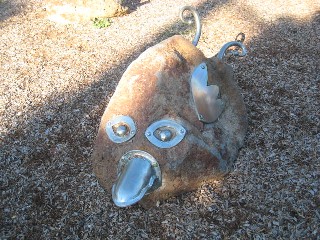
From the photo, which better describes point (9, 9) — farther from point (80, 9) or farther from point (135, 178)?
point (135, 178)

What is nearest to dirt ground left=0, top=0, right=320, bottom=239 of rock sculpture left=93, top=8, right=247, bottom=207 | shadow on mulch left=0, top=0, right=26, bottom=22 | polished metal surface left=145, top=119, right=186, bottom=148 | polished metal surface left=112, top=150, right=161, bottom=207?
shadow on mulch left=0, top=0, right=26, bottom=22

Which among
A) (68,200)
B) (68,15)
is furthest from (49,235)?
(68,15)

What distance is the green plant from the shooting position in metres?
4.56

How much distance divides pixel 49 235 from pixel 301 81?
270 cm

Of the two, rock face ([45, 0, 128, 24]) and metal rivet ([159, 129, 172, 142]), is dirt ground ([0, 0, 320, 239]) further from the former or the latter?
metal rivet ([159, 129, 172, 142])

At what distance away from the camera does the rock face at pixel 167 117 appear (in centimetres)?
228

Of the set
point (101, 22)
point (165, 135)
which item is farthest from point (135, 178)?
point (101, 22)

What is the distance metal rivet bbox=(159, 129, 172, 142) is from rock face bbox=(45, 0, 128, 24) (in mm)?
2914

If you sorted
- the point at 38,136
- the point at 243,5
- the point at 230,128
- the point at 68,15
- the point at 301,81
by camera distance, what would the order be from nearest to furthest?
the point at 230,128
the point at 38,136
the point at 301,81
the point at 68,15
the point at 243,5

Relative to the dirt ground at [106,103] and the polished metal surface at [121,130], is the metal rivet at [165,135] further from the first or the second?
the dirt ground at [106,103]

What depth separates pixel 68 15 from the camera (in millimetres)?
4613

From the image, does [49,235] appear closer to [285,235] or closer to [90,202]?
[90,202]

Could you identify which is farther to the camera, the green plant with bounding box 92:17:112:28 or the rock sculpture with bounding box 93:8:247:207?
the green plant with bounding box 92:17:112:28

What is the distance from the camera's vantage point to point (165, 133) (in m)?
2.27
